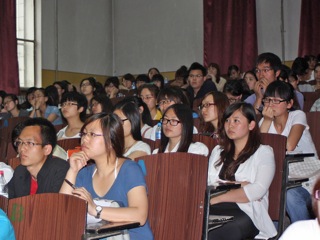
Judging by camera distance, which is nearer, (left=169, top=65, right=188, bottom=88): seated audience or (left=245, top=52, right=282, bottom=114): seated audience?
(left=245, top=52, right=282, bottom=114): seated audience

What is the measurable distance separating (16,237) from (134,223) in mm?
434

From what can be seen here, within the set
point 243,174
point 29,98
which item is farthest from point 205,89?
point 243,174

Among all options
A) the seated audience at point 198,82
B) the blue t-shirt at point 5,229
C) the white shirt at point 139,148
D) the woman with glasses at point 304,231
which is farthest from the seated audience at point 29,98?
the woman with glasses at point 304,231

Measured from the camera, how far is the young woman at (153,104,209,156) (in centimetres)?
339

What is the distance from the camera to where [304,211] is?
11.1 ft

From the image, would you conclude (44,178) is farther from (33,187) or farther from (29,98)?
(29,98)

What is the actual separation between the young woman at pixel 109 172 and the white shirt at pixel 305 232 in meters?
0.90

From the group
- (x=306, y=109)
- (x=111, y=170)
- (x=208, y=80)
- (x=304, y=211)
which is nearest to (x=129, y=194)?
(x=111, y=170)

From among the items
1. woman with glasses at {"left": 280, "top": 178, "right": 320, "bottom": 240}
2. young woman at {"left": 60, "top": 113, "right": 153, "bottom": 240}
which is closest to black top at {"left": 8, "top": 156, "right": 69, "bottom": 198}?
young woman at {"left": 60, "top": 113, "right": 153, "bottom": 240}

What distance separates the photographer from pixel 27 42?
31.4 feet

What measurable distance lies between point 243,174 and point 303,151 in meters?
0.70

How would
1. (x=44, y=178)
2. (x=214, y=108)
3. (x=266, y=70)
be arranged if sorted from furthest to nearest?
(x=266, y=70) → (x=214, y=108) → (x=44, y=178)

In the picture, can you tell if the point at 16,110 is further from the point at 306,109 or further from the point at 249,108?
the point at 249,108

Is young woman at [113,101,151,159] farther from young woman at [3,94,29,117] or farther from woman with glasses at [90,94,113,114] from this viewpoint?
young woman at [3,94,29,117]
